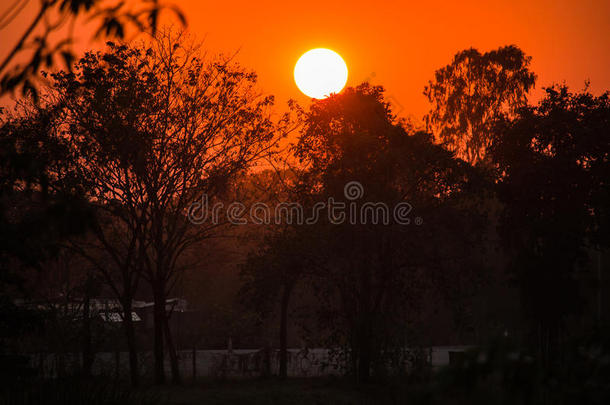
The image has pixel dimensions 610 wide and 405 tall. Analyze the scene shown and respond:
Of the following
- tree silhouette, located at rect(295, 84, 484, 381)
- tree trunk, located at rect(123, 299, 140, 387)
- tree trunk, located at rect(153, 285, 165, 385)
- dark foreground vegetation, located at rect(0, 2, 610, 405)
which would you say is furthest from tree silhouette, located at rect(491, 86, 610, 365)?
tree trunk, located at rect(123, 299, 140, 387)

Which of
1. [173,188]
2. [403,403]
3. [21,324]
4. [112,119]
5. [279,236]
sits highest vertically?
[112,119]

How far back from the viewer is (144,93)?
23.1m

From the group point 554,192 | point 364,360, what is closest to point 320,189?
point 364,360

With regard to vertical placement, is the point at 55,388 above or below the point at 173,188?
below

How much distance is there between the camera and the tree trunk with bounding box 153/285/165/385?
79.3 feet

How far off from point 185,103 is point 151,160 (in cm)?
232

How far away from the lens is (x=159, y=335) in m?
24.8

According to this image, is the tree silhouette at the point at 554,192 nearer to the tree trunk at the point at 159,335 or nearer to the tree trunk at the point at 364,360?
the tree trunk at the point at 364,360

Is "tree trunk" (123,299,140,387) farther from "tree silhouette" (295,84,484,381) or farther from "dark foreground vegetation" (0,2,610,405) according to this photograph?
"tree silhouette" (295,84,484,381)

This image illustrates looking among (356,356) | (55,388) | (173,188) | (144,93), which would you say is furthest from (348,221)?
(55,388)

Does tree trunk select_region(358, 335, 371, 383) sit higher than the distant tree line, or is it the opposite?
the distant tree line

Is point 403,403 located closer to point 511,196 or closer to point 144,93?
point 144,93

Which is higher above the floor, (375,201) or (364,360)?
(375,201)

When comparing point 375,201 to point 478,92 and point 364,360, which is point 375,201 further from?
point 478,92
